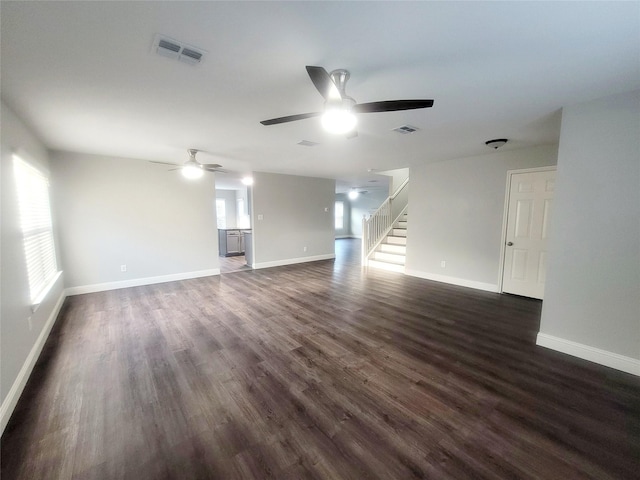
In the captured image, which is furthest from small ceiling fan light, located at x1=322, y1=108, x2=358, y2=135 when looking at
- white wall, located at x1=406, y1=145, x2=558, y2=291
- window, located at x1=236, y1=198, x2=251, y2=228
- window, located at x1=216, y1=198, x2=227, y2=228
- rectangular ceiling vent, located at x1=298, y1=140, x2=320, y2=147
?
window, located at x1=216, y1=198, x2=227, y2=228

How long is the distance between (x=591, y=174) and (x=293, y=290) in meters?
4.13

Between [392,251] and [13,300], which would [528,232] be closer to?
[392,251]

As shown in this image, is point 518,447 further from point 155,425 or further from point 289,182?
point 289,182

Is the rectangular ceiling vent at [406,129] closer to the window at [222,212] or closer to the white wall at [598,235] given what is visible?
the white wall at [598,235]

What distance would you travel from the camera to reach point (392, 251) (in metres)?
6.68

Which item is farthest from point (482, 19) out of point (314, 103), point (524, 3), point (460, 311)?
point (460, 311)

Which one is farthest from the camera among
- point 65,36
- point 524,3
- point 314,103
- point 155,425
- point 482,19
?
point 314,103

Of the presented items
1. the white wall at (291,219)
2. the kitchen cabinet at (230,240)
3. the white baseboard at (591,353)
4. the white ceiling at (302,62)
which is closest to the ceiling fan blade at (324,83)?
the white ceiling at (302,62)

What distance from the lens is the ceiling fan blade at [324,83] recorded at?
4.89 ft

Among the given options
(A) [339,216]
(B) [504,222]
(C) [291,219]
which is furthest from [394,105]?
(A) [339,216]

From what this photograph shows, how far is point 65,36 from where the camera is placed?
151cm

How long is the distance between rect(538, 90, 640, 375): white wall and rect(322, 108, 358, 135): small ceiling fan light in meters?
2.28

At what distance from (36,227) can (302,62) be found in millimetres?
3739

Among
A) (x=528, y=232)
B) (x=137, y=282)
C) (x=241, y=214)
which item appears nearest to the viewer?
(x=528, y=232)
